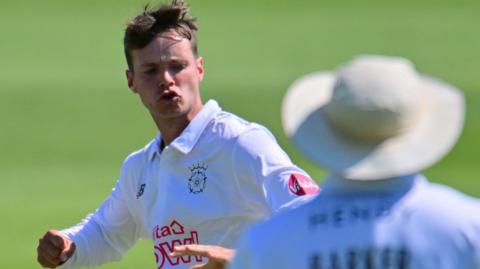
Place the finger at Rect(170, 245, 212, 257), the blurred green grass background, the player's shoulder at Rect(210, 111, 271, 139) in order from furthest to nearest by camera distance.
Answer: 1. the blurred green grass background
2. the player's shoulder at Rect(210, 111, 271, 139)
3. the finger at Rect(170, 245, 212, 257)

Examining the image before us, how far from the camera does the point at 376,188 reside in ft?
9.93

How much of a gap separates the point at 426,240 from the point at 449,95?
0.32 meters

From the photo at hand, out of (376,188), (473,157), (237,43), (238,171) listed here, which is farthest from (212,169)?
(237,43)

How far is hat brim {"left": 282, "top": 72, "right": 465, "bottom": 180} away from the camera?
9.69ft

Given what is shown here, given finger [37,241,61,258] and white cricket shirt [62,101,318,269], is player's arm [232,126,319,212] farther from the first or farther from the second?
finger [37,241,61,258]

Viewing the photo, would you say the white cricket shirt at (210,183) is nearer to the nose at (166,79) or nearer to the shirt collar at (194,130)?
the shirt collar at (194,130)

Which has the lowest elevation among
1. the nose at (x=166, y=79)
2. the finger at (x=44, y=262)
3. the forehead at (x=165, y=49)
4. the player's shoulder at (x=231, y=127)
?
the finger at (x=44, y=262)

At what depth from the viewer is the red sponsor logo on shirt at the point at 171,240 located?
4852 mm

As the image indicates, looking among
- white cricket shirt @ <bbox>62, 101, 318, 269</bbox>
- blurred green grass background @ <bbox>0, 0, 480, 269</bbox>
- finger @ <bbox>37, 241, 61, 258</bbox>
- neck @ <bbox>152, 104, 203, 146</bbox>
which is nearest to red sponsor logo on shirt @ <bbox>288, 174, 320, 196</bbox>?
white cricket shirt @ <bbox>62, 101, 318, 269</bbox>

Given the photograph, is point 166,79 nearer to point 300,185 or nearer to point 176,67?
point 176,67

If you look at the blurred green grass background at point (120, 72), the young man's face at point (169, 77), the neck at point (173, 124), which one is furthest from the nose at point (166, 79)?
the blurred green grass background at point (120, 72)

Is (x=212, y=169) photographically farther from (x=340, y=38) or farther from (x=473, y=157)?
(x=340, y=38)

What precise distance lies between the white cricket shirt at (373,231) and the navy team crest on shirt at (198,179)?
182cm

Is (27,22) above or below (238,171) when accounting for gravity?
above
